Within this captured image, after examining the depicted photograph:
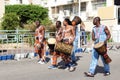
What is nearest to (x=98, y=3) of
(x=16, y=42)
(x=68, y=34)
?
(x=16, y=42)

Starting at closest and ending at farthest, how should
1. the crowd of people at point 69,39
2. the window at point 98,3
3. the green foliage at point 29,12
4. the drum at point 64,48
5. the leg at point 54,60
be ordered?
the crowd of people at point 69,39 < the drum at point 64,48 < the leg at point 54,60 < the green foliage at point 29,12 < the window at point 98,3

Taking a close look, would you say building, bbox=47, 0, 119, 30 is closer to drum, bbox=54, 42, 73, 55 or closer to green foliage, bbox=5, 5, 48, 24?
green foliage, bbox=5, 5, 48, 24

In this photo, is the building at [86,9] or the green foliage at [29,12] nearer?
the building at [86,9]

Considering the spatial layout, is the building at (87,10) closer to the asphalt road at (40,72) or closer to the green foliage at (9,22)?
the green foliage at (9,22)

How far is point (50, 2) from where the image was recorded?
184 ft

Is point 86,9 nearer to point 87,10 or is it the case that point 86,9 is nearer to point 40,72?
point 87,10

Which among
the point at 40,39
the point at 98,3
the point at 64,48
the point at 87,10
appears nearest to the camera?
the point at 64,48

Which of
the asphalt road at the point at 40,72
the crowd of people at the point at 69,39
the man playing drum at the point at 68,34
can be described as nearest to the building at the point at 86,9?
the crowd of people at the point at 69,39

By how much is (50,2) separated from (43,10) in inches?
738

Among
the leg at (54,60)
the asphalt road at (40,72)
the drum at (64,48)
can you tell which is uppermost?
the drum at (64,48)

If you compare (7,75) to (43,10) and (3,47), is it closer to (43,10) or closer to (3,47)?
(3,47)

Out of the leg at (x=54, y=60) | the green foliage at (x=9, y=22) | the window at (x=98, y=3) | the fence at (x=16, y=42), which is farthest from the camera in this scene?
the window at (x=98, y=3)

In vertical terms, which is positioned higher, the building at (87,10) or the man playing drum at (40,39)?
the building at (87,10)

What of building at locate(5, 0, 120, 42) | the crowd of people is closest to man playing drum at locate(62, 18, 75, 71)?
the crowd of people
